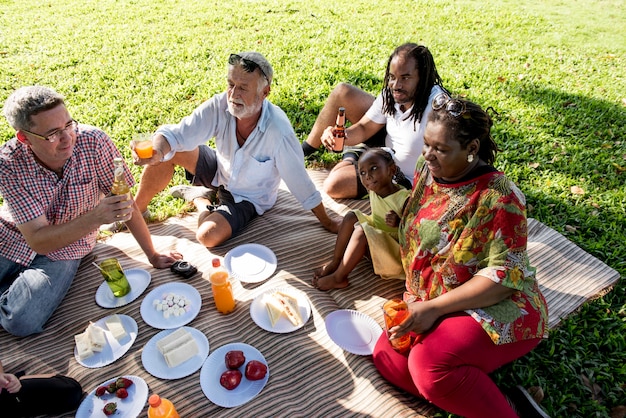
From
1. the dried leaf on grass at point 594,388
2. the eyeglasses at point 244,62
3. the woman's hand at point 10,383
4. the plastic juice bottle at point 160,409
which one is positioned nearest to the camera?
the plastic juice bottle at point 160,409

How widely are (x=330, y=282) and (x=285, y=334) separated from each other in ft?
2.08

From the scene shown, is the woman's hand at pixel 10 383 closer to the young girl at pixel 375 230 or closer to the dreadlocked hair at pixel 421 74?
the young girl at pixel 375 230

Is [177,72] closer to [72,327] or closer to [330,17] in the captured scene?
[330,17]

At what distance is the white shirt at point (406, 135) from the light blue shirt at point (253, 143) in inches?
37.7

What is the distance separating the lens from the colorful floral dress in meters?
2.53

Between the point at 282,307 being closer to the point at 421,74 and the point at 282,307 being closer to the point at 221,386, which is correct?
the point at 221,386

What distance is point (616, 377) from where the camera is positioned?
122 inches

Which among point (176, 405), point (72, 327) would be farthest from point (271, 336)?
point (72, 327)

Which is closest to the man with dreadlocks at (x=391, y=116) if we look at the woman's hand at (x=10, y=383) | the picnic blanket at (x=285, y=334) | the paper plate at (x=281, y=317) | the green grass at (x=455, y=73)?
the picnic blanket at (x=285, y=334)

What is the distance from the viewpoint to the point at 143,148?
3.36 m

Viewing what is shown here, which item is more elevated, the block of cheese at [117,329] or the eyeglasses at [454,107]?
the eyeglasses at [454,107]

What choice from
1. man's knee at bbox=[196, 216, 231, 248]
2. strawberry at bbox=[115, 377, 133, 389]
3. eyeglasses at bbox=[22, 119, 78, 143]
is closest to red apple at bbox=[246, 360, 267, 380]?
strawberry at bbox=[115, 377, 133, 389]

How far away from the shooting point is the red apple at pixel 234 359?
2834 millimetres

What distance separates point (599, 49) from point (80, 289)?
32.4ft
